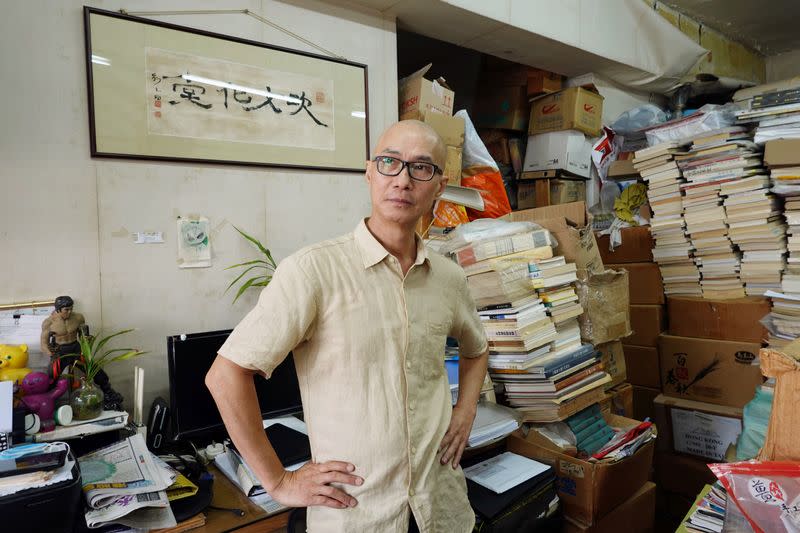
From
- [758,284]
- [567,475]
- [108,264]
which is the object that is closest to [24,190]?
[108,264]

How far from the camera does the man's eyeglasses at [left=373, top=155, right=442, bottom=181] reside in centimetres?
109

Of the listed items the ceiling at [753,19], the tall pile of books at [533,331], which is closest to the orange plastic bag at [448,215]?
the tall pile of books at [533,331]

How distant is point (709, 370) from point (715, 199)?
3.31 ft

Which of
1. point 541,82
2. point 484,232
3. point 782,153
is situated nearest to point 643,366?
point 782,153

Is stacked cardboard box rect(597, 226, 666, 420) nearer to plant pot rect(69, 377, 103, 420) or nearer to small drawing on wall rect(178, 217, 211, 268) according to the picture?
small drawing on wall rect(178, 217, 211, 268)

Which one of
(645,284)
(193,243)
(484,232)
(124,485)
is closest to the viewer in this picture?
(124,485)

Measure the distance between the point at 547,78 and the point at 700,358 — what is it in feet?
6.95

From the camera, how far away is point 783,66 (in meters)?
4.87

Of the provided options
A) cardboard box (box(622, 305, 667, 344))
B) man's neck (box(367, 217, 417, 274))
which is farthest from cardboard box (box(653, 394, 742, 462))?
man's neck (box(367, 217, 417, 274))

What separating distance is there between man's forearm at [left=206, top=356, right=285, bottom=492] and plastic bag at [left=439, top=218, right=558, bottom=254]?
56.9 inches

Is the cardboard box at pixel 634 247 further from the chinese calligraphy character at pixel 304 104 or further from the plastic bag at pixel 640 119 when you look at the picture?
the chinese calligraphy character at pixel 304 104

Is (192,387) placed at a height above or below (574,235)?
below

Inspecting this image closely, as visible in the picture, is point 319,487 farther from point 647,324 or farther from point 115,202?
point 647,324

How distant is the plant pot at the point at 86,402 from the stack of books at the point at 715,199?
3199 mm
